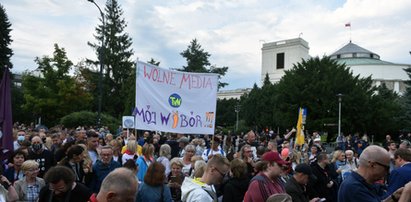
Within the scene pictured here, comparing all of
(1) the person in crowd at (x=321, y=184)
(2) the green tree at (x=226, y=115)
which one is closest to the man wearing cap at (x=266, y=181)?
(1) the person in crowd at (x=321, y=184)

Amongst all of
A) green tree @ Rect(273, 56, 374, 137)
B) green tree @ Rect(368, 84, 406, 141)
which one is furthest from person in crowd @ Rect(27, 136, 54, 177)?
green tree @ Rect(368, 84, 406, 141)

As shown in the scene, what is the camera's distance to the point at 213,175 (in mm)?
4770

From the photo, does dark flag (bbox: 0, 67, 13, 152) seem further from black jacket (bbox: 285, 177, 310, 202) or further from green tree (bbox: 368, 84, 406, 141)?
green tree (bbox: 368, 84, 406, 141)

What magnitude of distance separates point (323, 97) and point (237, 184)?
140 feet

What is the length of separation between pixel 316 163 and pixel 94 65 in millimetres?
56162

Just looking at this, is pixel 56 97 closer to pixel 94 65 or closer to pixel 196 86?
pixel 94 65

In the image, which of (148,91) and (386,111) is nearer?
(148,91)

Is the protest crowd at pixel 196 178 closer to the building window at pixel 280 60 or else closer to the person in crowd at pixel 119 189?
the person in crowd at pixel 119 189

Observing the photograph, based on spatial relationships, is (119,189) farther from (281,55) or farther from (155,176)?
(281,55)

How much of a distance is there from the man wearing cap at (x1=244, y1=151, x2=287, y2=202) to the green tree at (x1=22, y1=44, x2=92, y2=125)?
40062 millimetres

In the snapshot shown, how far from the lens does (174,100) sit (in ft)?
28.6

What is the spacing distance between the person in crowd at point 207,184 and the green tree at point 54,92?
40.3 m

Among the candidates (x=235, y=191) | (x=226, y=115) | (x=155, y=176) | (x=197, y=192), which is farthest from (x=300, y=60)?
(x=197, y=192)

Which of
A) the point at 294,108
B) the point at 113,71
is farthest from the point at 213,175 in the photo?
the point at 113,71
